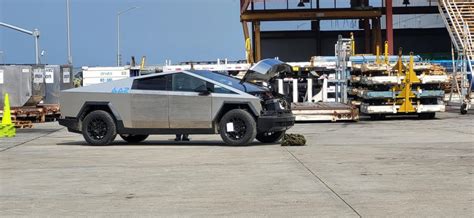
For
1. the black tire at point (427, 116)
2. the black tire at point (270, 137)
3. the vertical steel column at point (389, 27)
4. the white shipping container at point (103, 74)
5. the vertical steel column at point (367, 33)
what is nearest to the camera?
the black tire at point (270, 137)

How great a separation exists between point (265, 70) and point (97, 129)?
13.9ft

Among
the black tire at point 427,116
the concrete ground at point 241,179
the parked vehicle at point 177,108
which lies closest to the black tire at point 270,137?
the parked vehicle at point 177,108

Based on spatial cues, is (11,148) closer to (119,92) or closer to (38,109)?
(119,92)

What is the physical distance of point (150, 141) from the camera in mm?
16094

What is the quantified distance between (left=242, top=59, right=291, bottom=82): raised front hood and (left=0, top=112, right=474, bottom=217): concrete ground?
6.64 feet

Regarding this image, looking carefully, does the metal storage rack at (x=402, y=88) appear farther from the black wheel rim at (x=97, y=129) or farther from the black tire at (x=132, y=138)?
the black wheel rim at (x=97, y=129)

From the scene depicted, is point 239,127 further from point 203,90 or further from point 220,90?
point 203,90

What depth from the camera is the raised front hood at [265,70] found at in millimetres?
16234

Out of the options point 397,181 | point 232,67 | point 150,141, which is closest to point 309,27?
point 232,67

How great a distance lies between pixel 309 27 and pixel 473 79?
132 ft

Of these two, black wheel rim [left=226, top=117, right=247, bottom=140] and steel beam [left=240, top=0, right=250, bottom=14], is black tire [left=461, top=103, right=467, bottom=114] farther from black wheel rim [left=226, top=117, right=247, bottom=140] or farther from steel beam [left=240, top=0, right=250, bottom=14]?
steel beam [left=240, top=0, right=250, bottom=14]

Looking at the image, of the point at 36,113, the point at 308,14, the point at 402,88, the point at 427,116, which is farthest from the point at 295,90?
the point at 308,14

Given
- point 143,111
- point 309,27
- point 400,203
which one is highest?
point 309,27

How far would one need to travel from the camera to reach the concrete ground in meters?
7.60
